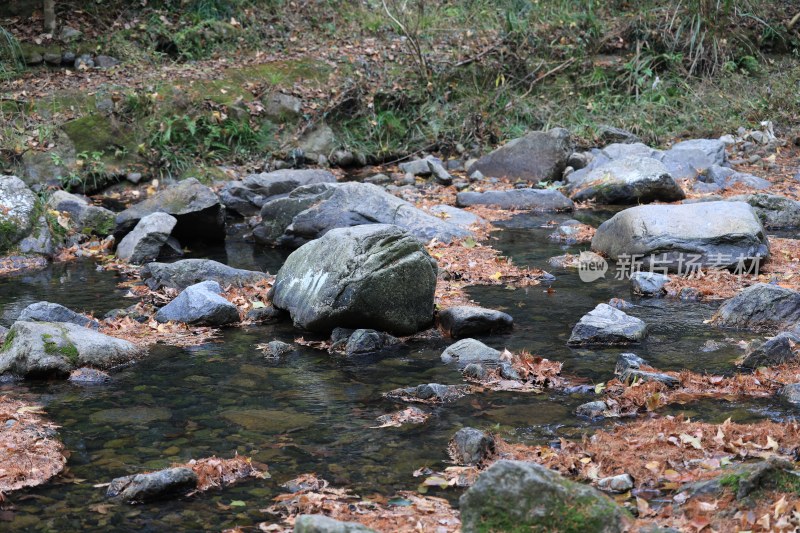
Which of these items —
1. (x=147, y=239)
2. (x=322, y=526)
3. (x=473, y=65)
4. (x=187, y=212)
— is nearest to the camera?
(x=322, y=526)

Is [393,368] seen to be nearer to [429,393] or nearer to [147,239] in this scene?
[429,393]

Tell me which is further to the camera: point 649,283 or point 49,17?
point 49,17

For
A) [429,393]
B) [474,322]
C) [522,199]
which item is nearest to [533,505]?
[429,393]

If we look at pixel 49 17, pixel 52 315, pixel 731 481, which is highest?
pixel 49 17

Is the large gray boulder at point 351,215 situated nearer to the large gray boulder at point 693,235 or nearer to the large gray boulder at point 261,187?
the large gray boulder at point 261,187

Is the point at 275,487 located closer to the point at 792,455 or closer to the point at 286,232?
the point at 792,455

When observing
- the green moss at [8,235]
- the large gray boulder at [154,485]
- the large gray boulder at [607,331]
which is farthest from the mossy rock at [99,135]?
the large gray boulder at [154,485]

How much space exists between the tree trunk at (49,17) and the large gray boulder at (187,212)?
639 centimetres

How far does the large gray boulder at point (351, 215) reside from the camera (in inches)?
367

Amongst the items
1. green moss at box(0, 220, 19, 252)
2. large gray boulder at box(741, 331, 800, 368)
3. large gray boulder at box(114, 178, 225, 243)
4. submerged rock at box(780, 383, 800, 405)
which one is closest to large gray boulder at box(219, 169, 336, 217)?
Answer: large gray boulder at box(114, 178, 225, 243)

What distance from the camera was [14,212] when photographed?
31.6ft

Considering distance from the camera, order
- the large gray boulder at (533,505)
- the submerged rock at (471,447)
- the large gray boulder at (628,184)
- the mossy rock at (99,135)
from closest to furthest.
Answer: the large gray boulder at (533,505) → the submerged rock at (471,447) → the large gray boulder at (628,184) → the mossy rock at (99,135)

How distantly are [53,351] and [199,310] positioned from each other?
146 centimetres

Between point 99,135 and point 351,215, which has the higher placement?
point 99,135
